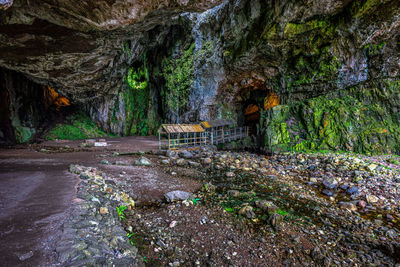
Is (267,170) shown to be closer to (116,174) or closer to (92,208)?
(116,174)

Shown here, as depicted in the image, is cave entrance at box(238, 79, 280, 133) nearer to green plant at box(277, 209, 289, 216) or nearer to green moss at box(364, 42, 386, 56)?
green moss at box(364, 42, 386, 56)

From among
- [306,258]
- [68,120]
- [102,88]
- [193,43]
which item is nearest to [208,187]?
[306,258]

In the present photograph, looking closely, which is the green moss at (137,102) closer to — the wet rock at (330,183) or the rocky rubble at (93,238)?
the rocky rubble at (93,238)

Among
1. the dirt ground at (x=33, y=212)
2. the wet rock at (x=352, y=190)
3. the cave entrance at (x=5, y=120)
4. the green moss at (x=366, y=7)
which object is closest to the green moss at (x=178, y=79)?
the green moss at (x=366, y=7)

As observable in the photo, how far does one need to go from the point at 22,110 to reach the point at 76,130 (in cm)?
505

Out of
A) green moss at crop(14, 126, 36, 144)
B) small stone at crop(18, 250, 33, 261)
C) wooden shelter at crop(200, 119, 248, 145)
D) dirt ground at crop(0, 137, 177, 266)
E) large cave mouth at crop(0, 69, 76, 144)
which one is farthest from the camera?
wooden shelter at crop(200, 119, 248, 145)

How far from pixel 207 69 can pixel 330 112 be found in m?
11.8

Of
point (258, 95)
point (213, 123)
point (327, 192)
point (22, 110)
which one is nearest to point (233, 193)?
point (327, 192)

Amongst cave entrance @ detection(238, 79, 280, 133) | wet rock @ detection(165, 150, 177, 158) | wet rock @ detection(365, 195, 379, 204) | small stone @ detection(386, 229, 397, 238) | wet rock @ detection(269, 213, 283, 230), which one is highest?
cave entrance @ detection(238, 79, 280, 133)

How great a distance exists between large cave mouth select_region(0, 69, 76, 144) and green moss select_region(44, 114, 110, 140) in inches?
42.0

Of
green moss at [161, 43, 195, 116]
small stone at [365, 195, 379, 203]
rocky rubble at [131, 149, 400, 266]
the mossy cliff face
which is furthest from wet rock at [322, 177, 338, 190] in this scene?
green moss at [161, 43, 195, 116]

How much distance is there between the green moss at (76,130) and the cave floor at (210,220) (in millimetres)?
16482

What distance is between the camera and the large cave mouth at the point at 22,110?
14.9 metres

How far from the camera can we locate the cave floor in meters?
2.75
